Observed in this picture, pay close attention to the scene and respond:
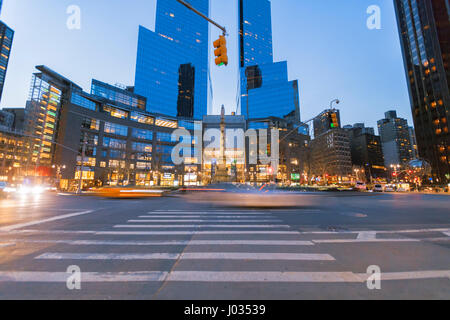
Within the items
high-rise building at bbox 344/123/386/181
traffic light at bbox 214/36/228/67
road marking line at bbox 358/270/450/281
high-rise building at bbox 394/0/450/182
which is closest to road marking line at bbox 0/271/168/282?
road marking line at bbox 358/270/450/281

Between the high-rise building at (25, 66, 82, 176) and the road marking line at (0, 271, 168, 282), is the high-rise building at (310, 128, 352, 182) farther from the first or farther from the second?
the high-rise building at (25, 66, 82, 176)

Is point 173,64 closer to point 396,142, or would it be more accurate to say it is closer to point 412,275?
point 412,275

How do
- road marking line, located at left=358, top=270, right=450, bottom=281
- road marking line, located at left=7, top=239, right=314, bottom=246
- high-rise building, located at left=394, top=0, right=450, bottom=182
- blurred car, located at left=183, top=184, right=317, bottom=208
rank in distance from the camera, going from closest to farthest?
road marking line, located at left=358, top=270, right=450, bottom=281
road marking line, located at left=7, top=239, right=314, bottom=246
blurred car, located at left=183, top=184, right=317, bottom=208
high-rise building, located at left=394, top=0, right=450, bottom=182

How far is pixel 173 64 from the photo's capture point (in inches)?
4284

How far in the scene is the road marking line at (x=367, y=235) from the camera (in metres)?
5.74

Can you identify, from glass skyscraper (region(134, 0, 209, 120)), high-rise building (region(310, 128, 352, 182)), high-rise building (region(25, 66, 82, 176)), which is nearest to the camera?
high-rise building (region(25, 66, 82, 176))

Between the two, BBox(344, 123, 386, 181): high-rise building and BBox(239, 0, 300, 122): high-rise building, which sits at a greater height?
BBox(239, 0, 300, 122): high-rise building

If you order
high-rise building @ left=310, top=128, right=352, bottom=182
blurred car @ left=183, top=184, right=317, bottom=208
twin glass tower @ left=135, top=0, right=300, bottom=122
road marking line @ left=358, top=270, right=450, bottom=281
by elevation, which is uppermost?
twin glass tower @ left=135, top=0, right=300, bottom=122

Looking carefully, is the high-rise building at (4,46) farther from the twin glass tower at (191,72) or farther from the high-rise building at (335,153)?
the high-rise building at (335,153)

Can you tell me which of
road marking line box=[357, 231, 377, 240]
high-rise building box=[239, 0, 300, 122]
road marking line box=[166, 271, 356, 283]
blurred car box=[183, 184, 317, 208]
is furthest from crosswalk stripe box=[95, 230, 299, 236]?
high-rise building box=[239, 0, 300, 122]

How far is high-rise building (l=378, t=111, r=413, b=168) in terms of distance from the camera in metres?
160

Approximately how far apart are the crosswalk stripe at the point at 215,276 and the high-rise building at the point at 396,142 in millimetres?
203949

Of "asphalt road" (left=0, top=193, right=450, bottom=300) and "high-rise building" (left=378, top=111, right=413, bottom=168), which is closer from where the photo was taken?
"asphalt road" (left=0, top=193, right=450, bottom=300)
